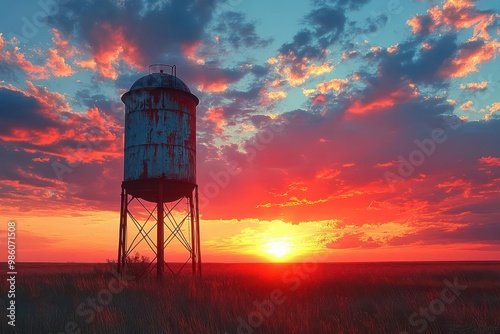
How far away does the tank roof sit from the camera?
18266 mm

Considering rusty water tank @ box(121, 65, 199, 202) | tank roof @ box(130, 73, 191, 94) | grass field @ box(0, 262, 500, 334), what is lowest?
grass field @ box(0, 262, 500, 334)

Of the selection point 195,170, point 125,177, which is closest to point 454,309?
point 195,170

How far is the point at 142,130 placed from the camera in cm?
1766

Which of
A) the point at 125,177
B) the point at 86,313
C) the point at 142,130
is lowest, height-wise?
the point at 86,313

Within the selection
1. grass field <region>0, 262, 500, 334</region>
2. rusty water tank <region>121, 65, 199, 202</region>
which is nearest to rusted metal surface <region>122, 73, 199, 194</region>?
rusty water tank <region>121, 65, 199, 202</region>

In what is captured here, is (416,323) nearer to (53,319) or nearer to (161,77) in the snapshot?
(53,319)

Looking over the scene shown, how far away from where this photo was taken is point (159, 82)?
18406mm

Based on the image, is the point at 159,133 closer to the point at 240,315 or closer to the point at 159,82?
the point at 159,82

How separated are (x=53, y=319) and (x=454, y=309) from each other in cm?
912

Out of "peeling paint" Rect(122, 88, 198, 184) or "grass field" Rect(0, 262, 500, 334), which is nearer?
"grass field" Rect(0, 262, 500, 334)

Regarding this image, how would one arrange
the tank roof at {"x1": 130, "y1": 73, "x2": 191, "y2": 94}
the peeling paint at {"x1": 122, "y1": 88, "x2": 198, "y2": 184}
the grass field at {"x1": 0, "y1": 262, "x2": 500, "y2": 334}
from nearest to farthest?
the grass field at {"x1": 0, "y1": 262, "x2": 500, "y2": 334}
the peeling paint at {"x1": 122, "y1": 88, "x2": 198, "y2": 184}
the tank roof at {"x1": 130, "y1": 73, "x2": 191, "y2": 94}

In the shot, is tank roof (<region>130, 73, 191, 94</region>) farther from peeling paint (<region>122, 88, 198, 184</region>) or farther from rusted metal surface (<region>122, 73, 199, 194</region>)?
peeling paint (<region>122, 88, 198, 184</region>)

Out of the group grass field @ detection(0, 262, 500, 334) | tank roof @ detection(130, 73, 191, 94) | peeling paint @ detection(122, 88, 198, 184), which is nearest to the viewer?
grass field @ detection(0, 262, 500, 334)

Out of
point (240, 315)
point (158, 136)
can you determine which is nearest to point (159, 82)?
point (158, 136)
